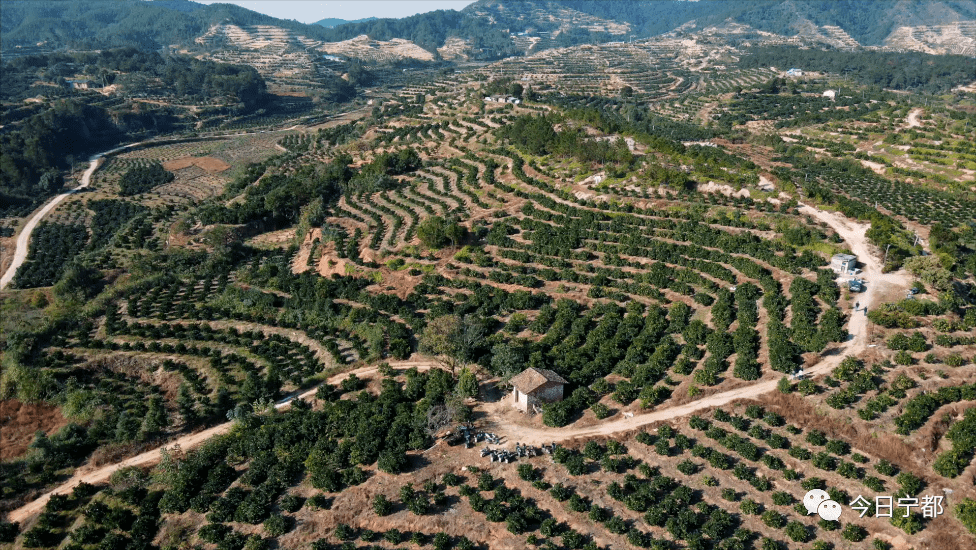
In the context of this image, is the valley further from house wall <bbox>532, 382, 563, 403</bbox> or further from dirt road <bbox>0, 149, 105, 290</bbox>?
dirt road <bbox>0, 149, 105, 290</bbox>

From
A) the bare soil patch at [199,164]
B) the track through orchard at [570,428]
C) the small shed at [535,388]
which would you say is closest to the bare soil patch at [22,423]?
the track through orchard at [570,428]

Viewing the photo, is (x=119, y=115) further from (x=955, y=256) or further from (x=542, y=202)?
(x=955, y=256)

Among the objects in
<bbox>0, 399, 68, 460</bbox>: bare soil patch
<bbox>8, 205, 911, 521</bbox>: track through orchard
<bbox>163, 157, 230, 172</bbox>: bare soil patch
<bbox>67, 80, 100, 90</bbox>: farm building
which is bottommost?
<bbox>0, 399, 68, 460</bbox>: bare soil patch

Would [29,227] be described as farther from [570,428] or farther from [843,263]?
[843,263]

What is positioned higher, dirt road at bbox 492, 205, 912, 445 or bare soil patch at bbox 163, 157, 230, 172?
bare soil patch at bbox 163, 157, 230, 172

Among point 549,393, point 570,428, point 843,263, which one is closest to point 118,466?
point 549,393

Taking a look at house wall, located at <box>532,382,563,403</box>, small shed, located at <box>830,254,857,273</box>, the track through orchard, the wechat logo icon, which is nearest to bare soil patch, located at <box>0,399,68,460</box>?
the track through orchard

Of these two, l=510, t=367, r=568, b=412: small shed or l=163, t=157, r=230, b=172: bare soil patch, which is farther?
l=163, t=157, r=230, b=172: bare soil patch

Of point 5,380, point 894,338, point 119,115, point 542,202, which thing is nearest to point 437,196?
point 542,202
